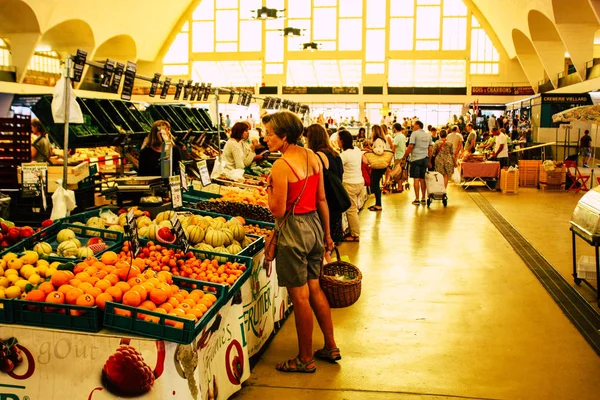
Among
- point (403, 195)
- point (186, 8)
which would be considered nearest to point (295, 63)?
point (186, 8)

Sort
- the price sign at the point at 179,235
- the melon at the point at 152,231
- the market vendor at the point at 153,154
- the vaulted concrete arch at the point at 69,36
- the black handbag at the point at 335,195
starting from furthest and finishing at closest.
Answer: the vaulted concrete arch at the point at 69,36 → the market vendor at the point at 153,154 → the black handbag at the point at 335,195 → the melon at the point at 152,231 → the price sign at the point at 179,235

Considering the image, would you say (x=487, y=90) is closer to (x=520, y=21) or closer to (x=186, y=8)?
(x=520, y=21)

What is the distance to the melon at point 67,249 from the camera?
3407 millimetres

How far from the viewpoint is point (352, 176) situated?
7.46 metres

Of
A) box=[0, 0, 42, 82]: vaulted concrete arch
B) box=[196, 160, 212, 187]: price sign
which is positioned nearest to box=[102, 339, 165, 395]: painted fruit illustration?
box=[196, 160, 212, 187]: price sign

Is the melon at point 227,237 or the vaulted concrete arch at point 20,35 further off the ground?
the vaulted concrete arch at point 20,35

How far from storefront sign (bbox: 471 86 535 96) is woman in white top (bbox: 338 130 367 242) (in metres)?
26.7

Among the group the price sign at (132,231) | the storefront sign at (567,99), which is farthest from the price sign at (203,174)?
the storefront sign at (567,99)

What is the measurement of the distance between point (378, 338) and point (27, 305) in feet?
7.83

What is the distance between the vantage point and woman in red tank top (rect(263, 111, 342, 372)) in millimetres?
3408

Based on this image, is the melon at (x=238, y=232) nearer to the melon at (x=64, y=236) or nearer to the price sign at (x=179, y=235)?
the price sign at (x=179, y=235)

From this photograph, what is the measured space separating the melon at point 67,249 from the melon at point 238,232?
1.06m

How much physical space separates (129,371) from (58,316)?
0.41 m

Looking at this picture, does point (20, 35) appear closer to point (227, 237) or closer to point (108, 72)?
point (108, 72)
